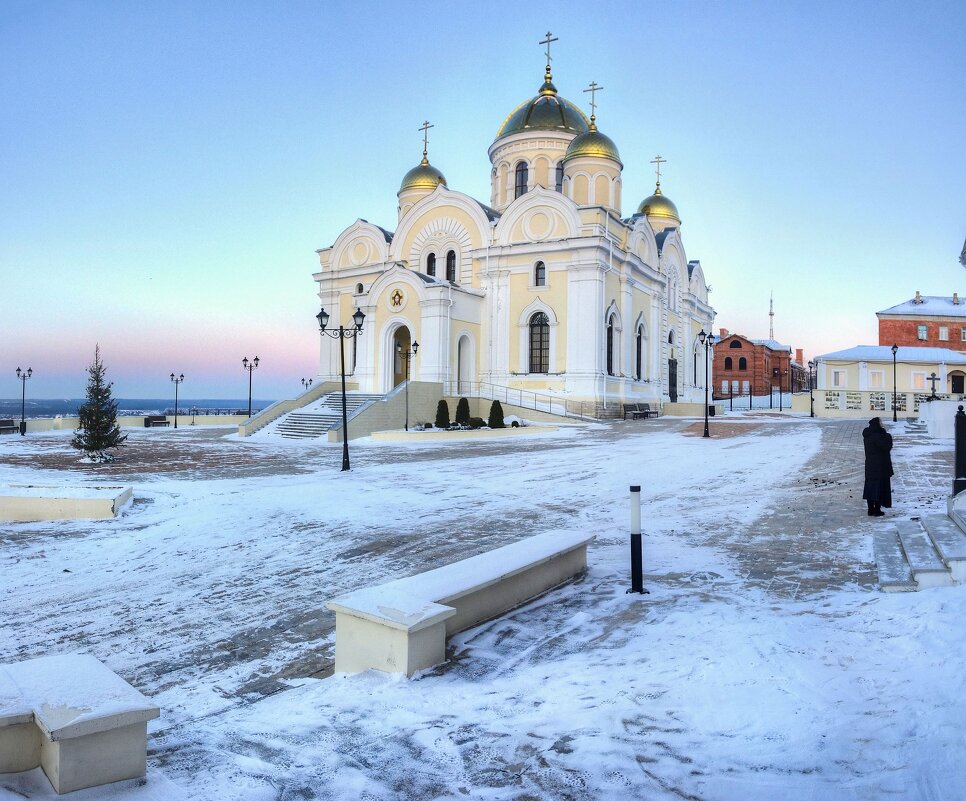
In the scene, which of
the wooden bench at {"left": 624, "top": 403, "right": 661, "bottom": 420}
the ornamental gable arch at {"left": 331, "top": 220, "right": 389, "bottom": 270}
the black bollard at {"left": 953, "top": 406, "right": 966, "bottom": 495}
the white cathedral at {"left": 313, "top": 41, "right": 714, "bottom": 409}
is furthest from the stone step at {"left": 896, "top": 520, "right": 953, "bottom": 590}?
the ornamental gable arch at {"left": 331, "top": 220, "right": 389, "bottom": 270}

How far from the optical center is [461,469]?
1560cm

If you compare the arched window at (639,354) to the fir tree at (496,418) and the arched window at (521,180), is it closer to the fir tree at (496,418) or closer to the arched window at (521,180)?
the arched window at (521,180)

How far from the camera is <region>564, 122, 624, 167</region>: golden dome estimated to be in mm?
37312

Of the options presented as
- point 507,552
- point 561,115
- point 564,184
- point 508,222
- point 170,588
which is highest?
point 561,115

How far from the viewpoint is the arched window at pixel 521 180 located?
41.6 m

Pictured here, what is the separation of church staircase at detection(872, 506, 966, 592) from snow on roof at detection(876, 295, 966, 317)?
55.0 meters

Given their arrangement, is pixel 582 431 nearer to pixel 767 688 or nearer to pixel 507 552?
pixel 507 552

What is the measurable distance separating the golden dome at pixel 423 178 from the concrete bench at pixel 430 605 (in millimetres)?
38158

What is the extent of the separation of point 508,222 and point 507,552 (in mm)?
32155

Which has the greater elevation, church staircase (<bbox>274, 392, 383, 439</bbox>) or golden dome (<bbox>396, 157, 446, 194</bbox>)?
golden dome (<bbox>396, 157, 446, 194</bbox>)

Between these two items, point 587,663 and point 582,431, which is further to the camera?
point 582,431

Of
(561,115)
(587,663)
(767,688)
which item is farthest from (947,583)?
(561,115)

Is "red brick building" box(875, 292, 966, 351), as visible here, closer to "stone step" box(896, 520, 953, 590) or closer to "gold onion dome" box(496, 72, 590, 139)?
"gold onion dome" box(496, 72, 590, 139)

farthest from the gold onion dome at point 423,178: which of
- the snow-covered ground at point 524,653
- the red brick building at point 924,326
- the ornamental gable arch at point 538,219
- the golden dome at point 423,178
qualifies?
the red brick building at point 924,326
